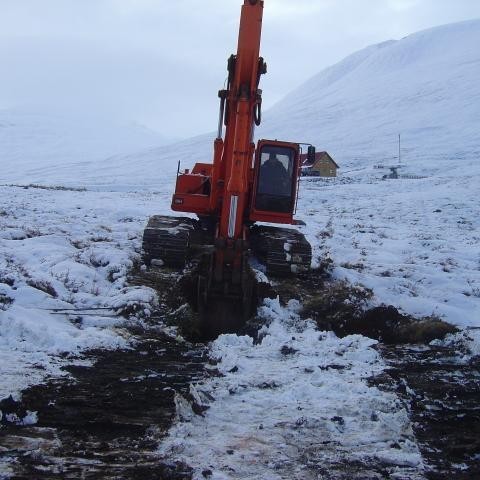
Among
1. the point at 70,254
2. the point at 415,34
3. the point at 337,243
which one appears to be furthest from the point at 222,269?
the point at 415,34

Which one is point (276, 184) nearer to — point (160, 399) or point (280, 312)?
point (280, 312)

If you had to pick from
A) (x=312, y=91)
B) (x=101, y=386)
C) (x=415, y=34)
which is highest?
(x=415, y=34)

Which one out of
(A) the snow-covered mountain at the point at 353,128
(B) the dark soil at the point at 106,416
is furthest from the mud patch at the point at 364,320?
(A) the snow-covered mountain at the point at 353,128

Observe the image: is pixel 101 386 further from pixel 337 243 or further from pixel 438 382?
pixel 337 243

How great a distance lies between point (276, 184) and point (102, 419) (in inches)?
254

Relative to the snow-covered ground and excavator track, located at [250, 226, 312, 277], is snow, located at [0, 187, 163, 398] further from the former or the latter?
excavator track, located at [250, 226, 312, 277]

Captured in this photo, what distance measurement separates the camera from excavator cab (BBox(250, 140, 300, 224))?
34.2 feet

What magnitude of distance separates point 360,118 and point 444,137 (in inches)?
817

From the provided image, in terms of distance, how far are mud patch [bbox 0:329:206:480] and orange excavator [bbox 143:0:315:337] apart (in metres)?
1.58

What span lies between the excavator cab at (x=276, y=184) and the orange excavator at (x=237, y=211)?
0.06 ft

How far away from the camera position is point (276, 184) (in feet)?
34.4

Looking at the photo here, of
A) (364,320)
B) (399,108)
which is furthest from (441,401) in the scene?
(399,108)

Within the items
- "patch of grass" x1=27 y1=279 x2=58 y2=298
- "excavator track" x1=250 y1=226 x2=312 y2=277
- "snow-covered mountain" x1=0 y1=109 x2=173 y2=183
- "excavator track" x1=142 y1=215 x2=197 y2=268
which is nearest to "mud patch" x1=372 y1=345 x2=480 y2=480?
"excavator track" x1=250 y1=226 x2=312 y2=277

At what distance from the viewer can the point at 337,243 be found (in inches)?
572
